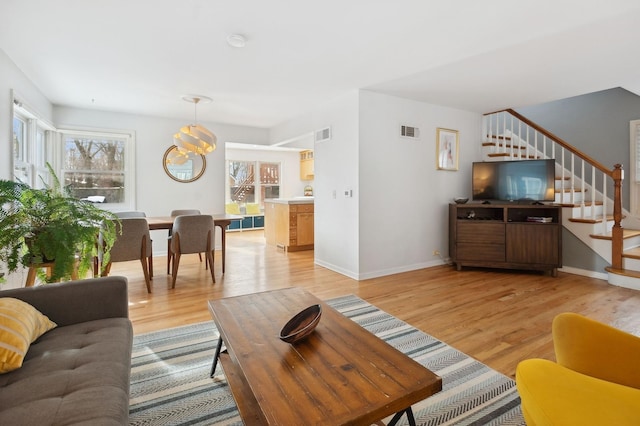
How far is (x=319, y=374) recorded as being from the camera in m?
1.20

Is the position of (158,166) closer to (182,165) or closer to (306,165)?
(182,165)

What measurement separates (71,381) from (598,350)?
6.48 feet

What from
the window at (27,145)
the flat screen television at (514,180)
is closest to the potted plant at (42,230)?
the window at (27,145)

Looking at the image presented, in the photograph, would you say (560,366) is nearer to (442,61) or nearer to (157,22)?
(442,61)

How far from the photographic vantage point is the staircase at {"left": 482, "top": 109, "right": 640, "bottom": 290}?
154 inches

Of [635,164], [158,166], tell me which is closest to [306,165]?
[158,166]

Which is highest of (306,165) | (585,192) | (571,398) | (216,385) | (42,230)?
(306,165)

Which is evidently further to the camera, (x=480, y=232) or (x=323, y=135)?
(x=323, y=135)

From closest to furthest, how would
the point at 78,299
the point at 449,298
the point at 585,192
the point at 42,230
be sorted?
the point at 78,299 → the point at 42,230 → the point at 449,298 → the point at 585,192

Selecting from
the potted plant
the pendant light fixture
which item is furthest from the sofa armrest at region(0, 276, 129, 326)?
the pendant light fixture

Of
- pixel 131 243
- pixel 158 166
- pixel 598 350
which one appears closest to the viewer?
pixel 598 350

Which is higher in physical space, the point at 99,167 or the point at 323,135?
the point at 323,135

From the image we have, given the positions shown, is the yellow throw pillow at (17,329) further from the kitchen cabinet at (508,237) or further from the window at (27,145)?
the kitchen cabinet at (508,237)

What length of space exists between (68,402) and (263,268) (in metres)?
3.68
